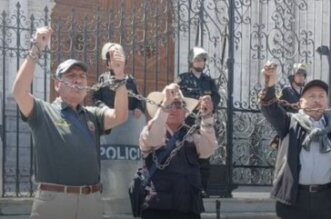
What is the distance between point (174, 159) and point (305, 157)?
106 centimetres

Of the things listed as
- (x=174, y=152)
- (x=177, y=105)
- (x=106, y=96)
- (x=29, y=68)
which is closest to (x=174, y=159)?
(x=174, y=152)

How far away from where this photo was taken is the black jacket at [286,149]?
6102 mm

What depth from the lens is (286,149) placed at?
6.24m

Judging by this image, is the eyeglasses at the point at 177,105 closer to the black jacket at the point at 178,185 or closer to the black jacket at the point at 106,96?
the black jacket at the point at 178,185

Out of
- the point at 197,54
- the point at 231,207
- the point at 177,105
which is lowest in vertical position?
the point at 231,207

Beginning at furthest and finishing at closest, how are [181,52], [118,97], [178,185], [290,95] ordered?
1. [181,52]
2. [290,95]
3. [178,185]
4. [118,97]

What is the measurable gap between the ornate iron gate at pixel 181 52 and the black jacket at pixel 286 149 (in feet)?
8.66

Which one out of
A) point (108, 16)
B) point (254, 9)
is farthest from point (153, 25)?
point (254, 9)

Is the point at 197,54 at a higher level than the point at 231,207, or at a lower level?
higher

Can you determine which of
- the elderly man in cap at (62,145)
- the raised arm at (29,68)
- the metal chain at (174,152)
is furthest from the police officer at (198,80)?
the raised arm at (29,68)

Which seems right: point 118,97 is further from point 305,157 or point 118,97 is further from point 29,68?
point 305,157

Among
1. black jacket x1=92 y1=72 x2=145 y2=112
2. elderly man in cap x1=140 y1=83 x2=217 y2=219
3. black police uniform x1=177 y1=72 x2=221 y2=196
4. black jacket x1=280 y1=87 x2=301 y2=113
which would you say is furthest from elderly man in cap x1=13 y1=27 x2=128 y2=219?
black jacket x1=280 y1=87 x2=301 y2=113

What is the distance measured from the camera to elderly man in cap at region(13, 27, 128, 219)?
5.06 meters

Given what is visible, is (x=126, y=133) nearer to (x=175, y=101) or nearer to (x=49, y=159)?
(x=175, y=101)
